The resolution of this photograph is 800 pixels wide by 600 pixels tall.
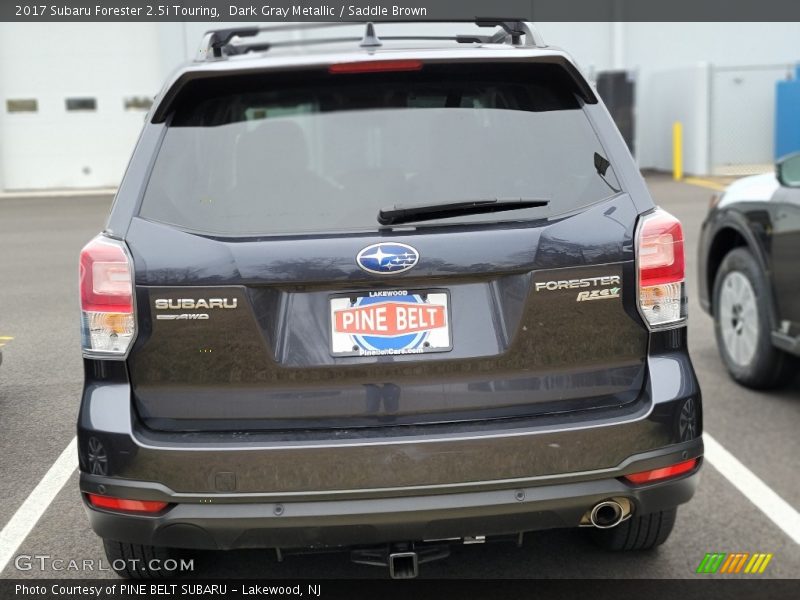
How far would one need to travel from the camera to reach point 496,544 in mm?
3969

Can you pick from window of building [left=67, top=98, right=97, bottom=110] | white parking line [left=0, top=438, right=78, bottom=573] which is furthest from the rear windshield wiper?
window of building [left=67, top=98, right=97, bottom=110]

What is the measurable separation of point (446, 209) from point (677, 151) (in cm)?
2049

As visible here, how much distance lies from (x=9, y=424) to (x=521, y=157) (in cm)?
357

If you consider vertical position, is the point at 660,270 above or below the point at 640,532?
above

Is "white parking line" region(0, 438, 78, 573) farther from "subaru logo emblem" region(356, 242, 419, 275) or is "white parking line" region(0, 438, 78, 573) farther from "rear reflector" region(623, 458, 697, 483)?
"rear reflector" region(623, 458, 697, 483)

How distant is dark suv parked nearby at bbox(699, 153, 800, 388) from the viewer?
5363 mm

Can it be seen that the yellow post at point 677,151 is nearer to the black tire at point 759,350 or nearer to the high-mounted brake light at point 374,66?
the black tire at point 759,350

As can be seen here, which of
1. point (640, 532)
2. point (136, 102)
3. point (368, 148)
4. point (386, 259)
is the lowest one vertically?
point (136, 102)

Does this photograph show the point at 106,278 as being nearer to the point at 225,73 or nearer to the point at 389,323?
the point at 225,73

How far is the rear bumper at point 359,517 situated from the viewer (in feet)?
9.36

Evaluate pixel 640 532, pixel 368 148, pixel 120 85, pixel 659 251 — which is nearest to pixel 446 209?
pixel 368 148

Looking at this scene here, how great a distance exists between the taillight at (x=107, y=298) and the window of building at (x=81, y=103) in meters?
21.9

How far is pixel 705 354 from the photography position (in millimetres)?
6816

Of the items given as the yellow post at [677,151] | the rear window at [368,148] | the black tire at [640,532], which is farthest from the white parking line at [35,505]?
the yellow post at [677,151]
